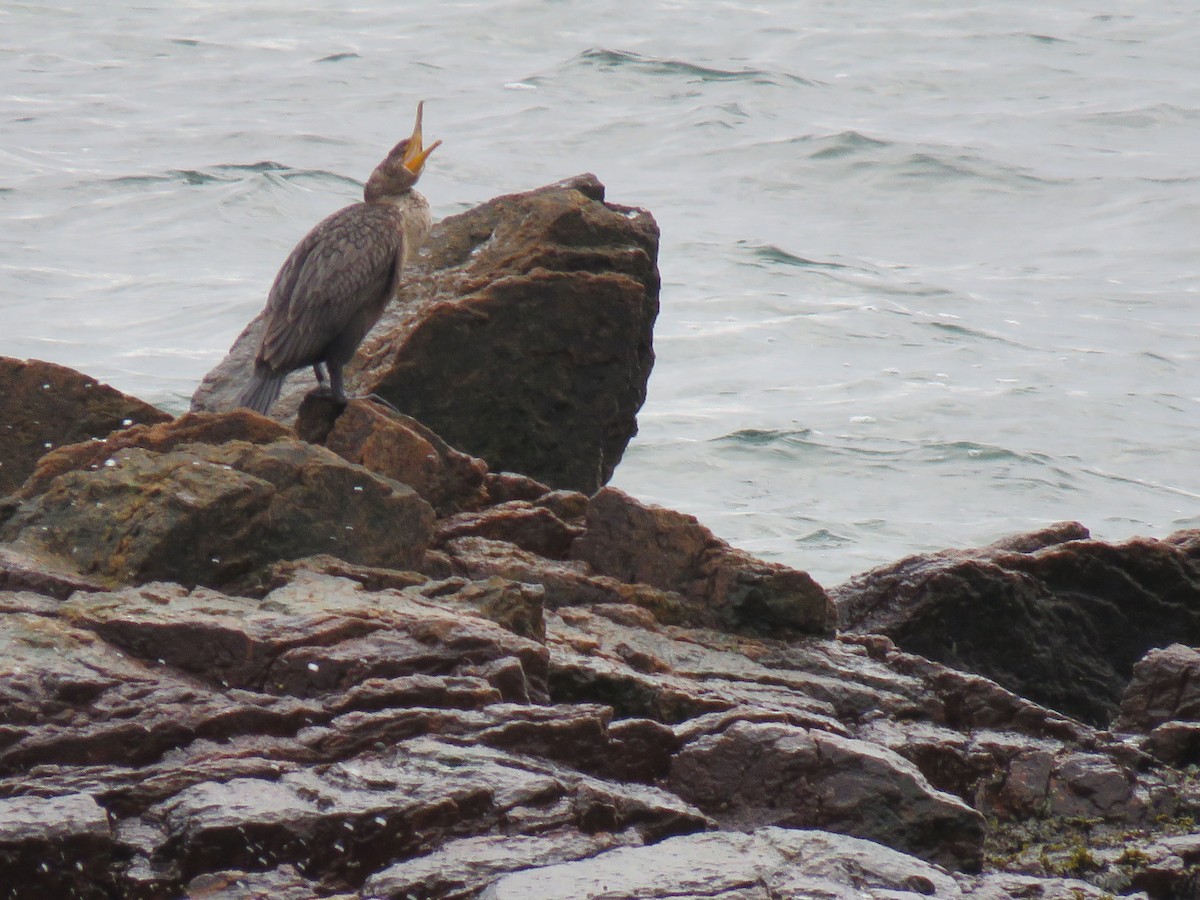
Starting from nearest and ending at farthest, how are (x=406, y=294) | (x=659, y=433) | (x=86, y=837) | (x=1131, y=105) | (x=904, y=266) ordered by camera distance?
(x=86, y=837) → (x=406, y=294) → (x=659, y=433) → (x=904, y=266) → (x=1131, y=105)

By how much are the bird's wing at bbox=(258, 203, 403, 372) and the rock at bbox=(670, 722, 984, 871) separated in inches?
156

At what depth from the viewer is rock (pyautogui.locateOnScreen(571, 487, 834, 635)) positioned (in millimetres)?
6750

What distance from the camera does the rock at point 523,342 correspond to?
8922 millimetres

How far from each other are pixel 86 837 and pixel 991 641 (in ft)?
15.9

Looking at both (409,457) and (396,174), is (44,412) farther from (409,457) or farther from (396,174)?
(396,174)

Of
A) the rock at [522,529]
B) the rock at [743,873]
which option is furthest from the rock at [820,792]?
the rock at [522,529]

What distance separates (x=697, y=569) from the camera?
6.91m

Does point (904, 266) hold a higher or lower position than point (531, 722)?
lower

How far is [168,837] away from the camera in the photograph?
420 cm

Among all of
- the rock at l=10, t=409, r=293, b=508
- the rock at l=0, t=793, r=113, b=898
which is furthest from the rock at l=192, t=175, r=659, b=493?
the rock at l=0, t=793, r=113, b=898

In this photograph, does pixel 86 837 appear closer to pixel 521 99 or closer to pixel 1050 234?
pixel 1050 234

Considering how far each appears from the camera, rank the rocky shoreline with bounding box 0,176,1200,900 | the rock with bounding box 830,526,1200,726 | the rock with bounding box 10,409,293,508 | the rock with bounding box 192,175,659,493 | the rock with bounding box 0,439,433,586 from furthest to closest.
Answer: the rock with bounding box 192,175,659,493 → the rock with bounding box 830,526,1200,726 → the rock with bounding box 10,409,293,508 → the rock with bounding box 0,439,433,586 → the rocky shoreline with bounding box 0,176,1200,900

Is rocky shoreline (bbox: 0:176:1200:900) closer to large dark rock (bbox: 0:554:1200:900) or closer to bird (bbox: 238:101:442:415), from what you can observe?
large dark rock (bbox: 0:554:1200:900)

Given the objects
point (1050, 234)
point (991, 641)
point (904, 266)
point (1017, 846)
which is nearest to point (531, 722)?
point (1017, 846)
